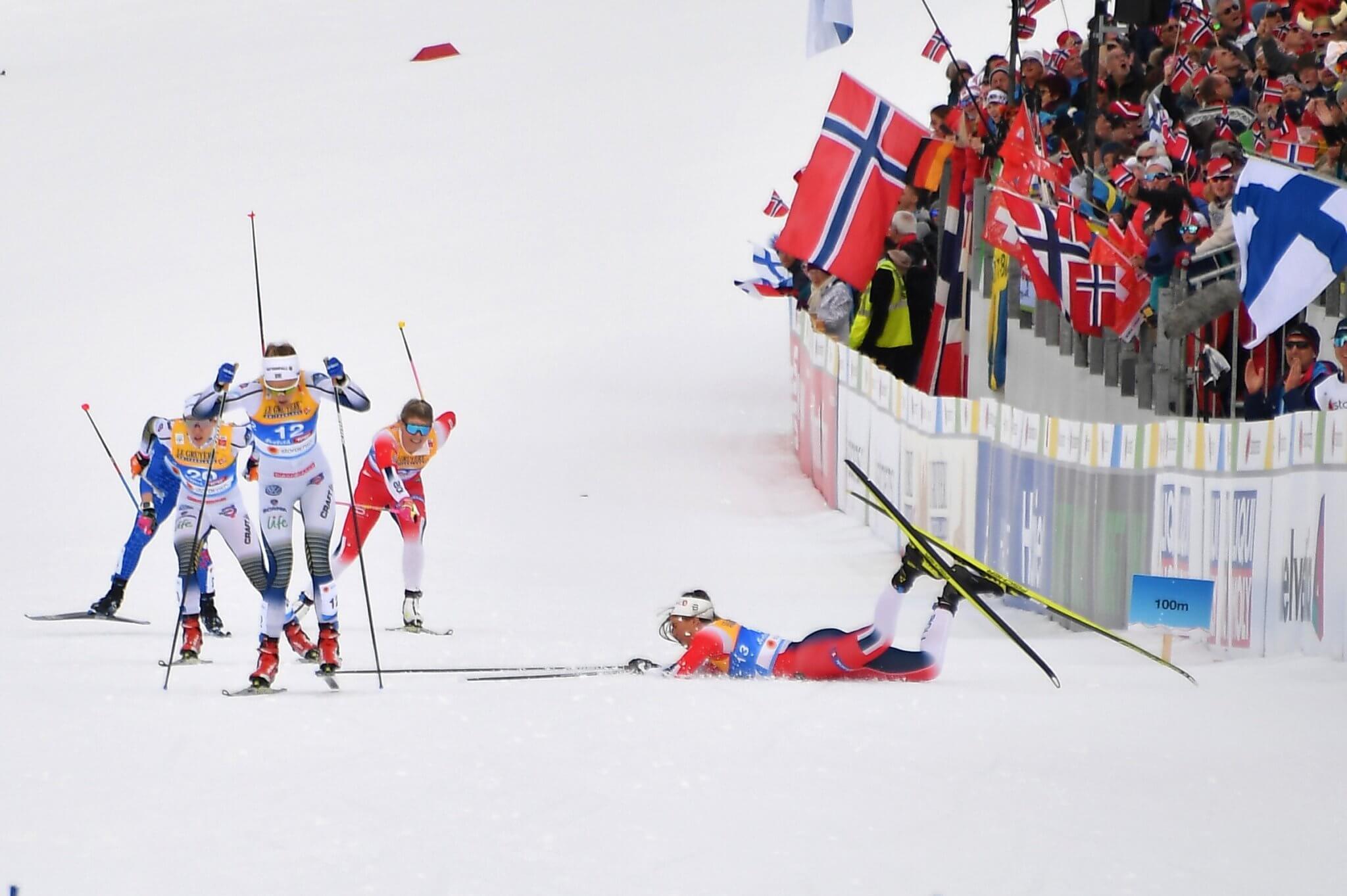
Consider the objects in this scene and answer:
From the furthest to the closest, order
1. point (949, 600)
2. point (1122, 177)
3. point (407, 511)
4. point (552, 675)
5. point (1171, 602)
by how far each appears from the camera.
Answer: point (1122, 177)
point (407, 511)
point (552, 675)
point (1171, 602)
point (949, 600)

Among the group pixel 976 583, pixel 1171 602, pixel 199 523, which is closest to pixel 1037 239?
pixel 1171 602

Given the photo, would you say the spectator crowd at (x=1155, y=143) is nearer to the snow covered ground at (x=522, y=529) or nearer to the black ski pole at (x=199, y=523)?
the snow covered ground at (x=522, y=529)

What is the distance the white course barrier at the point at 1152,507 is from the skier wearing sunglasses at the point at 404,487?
3.44 metres

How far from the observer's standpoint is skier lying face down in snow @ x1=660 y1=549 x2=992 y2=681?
980 centimetres

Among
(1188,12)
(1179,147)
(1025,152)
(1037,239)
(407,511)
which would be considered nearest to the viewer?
(407,511)

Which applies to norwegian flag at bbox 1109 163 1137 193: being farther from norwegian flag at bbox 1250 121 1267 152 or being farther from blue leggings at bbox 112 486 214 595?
blue leggings at bbox 112 486 214 595

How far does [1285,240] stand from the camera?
11016 millimetres

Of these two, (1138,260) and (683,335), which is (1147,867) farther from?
(683,335)

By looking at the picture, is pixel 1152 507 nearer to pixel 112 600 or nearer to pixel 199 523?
pixel 199 523

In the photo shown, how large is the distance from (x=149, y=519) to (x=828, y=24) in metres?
7.33

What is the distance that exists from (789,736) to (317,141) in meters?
26.7

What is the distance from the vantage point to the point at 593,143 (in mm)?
34031

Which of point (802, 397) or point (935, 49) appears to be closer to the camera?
point (935, 49)

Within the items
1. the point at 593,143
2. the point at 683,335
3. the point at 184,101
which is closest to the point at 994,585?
the point at 683,335
